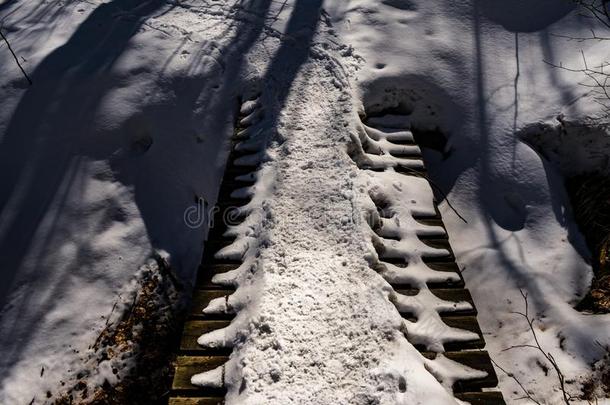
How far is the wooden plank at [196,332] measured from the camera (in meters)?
2.30

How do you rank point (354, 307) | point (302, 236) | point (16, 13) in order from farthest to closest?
point (16, 13)
point (302, 236)
point (354, 307)

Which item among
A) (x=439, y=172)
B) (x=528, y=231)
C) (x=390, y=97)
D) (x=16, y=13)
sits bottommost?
(x=528, y=231)

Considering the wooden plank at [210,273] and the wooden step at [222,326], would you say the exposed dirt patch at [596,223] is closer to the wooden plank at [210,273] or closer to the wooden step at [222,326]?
the wooden step at [222,326]

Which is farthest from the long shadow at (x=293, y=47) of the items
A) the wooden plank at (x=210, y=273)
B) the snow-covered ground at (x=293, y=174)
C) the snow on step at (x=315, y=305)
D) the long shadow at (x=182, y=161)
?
the wooden plank at (x=210, y=273)

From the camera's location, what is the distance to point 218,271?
264 cm

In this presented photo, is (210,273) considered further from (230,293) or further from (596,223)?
(596,223)

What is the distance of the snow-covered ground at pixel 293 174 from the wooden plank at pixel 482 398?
0.23m

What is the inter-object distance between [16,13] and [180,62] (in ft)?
7.91

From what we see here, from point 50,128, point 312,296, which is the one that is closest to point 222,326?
point 312,296

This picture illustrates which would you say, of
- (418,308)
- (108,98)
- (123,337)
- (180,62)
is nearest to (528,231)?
(418,308)

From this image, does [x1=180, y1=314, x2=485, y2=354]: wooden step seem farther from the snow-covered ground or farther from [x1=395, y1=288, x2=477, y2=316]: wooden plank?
the snow-covered ground

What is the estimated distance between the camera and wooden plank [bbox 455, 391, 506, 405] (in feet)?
6.90

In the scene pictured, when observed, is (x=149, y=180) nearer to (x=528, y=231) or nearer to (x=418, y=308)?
(x=418, y=308)

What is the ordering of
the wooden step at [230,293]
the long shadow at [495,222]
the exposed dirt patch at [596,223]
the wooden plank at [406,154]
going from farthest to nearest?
the wooden plank at [406,154]
the exposed dirt patch at [596,223]
the long shadow at [495,222]
the wooden step at [230,293]
